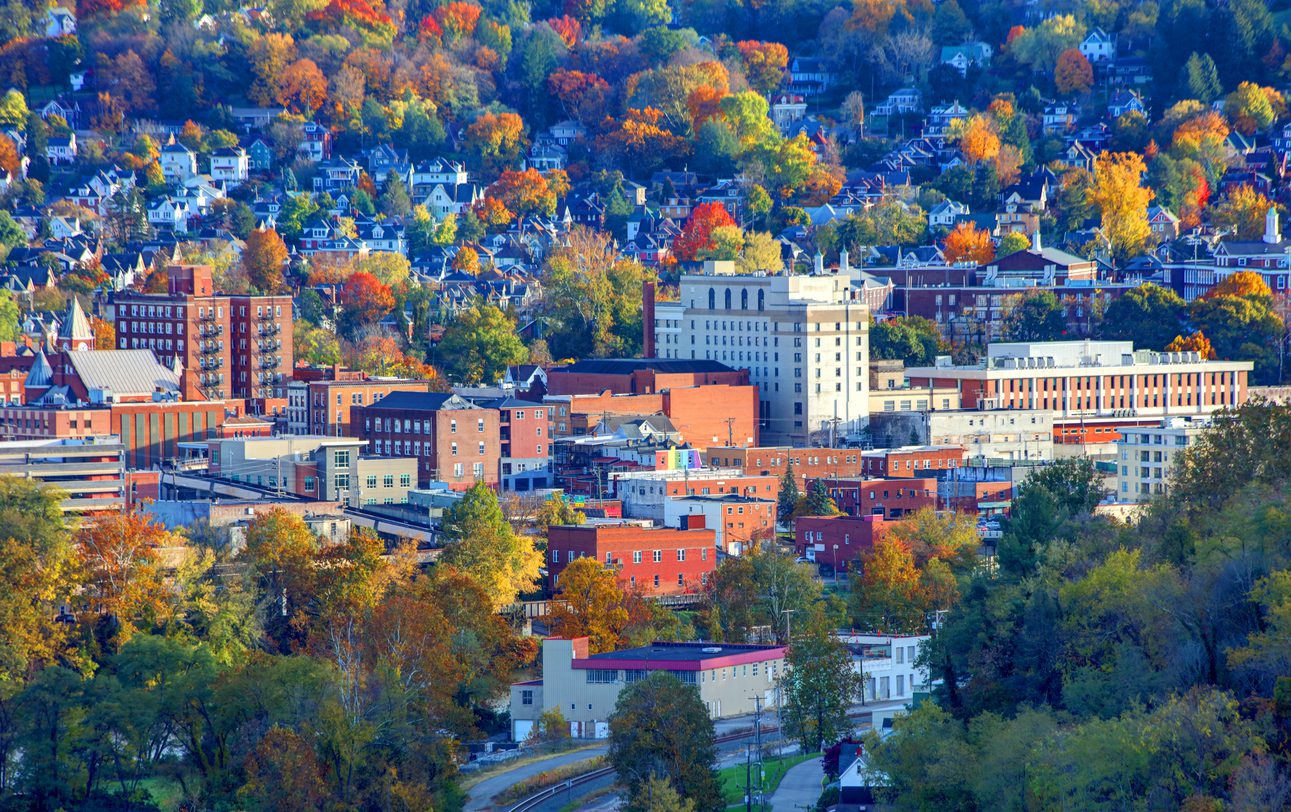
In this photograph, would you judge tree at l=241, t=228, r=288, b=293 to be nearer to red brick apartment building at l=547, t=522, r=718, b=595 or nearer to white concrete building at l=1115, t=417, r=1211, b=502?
white concrete building at l=1115, t=417, r=1211, b=502

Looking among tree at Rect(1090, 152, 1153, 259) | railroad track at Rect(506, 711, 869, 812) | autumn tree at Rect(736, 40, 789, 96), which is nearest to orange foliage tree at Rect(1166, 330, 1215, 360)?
tree at Rect(1090, 152, 1153, 259)

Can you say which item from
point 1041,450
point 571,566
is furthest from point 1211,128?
point 571,566

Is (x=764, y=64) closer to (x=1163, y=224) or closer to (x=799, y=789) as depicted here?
(x=1163, y=224)

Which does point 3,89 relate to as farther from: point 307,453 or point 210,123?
point 307,453

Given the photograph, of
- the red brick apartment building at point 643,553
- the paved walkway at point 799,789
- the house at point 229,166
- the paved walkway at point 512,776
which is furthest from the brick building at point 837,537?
the house at point 229,166

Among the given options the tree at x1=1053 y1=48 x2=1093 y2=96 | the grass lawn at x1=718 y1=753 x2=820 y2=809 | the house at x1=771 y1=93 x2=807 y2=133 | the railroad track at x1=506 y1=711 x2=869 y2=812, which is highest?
the tree at x1=1053 y1=48 x2=1093 y2=96

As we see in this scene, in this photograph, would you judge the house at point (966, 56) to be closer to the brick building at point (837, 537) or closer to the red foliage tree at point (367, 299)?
the red foliage tree at point (367, 299)
